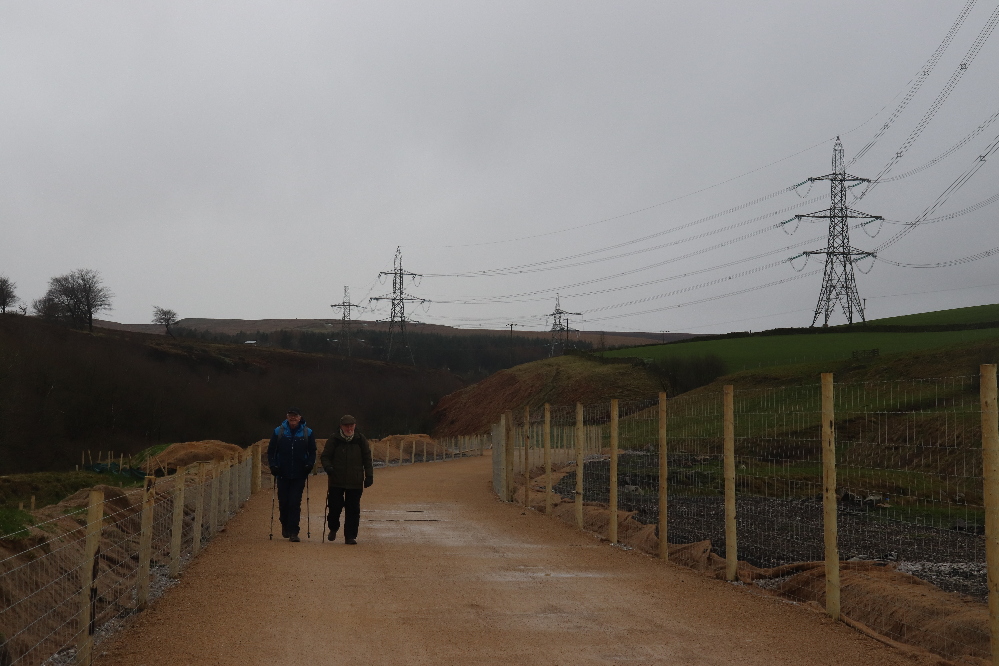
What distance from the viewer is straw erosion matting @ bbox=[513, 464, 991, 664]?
7.53m

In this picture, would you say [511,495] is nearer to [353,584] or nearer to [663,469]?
[663,469]

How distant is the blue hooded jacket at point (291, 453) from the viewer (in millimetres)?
14906

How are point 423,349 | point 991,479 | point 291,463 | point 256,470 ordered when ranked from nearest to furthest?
1. point 991,479
2. point 291,463
3. point 256,470
4. point 423,349

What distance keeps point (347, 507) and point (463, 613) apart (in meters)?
6.18

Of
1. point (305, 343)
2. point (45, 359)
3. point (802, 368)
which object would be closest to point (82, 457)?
point (45, 359)

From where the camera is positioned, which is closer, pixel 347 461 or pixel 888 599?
pixel 888 599

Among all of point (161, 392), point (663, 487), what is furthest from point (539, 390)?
point (663, 487)

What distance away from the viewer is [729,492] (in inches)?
429

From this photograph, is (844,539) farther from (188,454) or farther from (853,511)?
Answer: (188,454)

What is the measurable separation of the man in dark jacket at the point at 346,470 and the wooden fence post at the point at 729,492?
5778 millimetres

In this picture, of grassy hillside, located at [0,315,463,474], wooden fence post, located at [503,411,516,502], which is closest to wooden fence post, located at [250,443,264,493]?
wooden fence post, located at [503,411,516,502]

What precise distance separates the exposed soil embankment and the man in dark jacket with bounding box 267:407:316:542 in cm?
6576

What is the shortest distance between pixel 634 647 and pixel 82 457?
53.3m

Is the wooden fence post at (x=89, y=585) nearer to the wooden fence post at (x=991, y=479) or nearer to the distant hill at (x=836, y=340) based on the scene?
the wooden fence post at (x=991, y=479)
